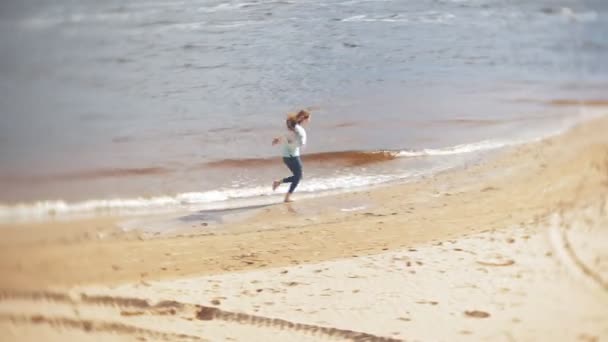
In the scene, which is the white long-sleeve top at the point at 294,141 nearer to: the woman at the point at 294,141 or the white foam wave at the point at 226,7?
the woman at the point at 294,141

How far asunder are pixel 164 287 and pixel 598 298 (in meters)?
2.87

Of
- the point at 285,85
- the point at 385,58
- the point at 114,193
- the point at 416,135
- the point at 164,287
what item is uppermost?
the point at 385,58

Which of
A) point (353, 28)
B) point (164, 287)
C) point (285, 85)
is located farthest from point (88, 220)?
point (353, 28)

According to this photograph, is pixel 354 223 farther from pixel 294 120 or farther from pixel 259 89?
pixel 259 89

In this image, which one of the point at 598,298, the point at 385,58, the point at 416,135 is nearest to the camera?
the point at 598,298

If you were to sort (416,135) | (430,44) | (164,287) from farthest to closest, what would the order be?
(430,44)
(416,135)
(164,287)

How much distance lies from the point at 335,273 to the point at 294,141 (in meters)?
1.97

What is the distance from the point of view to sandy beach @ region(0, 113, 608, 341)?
369 cm

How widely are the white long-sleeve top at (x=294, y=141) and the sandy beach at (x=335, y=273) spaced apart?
547mm

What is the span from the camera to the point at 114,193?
20.4 ft

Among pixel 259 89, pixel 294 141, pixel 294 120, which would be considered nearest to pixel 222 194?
pixel 294 141

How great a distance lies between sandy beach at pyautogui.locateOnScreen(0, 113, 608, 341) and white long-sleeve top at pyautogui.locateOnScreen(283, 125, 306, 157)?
0.55 metres

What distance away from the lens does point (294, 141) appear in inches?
236

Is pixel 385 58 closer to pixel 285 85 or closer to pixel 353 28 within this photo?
pixel 353 28
